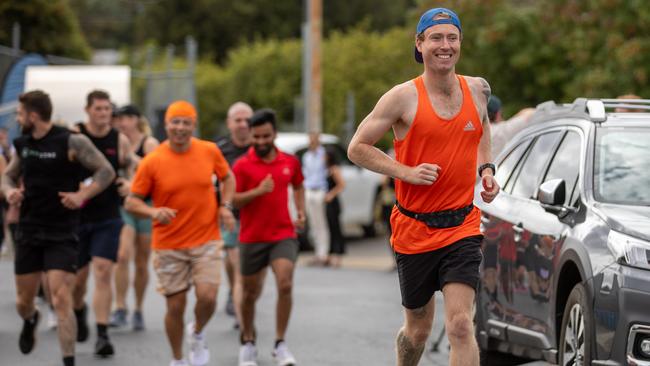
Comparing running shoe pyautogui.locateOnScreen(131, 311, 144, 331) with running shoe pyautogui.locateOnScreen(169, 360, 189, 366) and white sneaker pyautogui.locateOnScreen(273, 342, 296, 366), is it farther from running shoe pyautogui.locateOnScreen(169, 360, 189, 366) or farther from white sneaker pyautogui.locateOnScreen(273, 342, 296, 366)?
running shoe pyautogui.locateOnScreen(169, 360, 189, 366)

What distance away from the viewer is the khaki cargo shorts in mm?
10781

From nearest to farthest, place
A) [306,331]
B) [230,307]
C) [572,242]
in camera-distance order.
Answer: [572,242], [306,331], [230,307]

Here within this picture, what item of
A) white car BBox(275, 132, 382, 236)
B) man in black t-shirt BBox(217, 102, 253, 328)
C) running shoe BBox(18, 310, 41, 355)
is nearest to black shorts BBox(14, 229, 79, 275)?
running shoe BBox(18, 310, 41, 355)

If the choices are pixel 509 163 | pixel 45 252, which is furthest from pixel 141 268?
pixel 509 163

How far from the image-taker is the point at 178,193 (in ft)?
35.4

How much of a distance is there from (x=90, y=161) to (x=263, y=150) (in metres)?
1.27

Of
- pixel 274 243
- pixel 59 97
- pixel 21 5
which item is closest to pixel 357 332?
pixel 274 243

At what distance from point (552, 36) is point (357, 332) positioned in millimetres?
13490

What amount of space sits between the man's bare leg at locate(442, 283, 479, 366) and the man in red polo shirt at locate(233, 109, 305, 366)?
381 centimetres

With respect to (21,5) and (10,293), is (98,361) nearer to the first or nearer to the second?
(10,293)

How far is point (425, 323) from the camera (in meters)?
7.73

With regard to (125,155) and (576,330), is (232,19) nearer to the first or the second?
(125,155)

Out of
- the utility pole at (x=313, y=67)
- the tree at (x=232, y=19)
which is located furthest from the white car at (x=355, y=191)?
the tree at (x=232, y=19)

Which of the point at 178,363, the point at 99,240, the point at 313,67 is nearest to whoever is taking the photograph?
the point at 178,363
